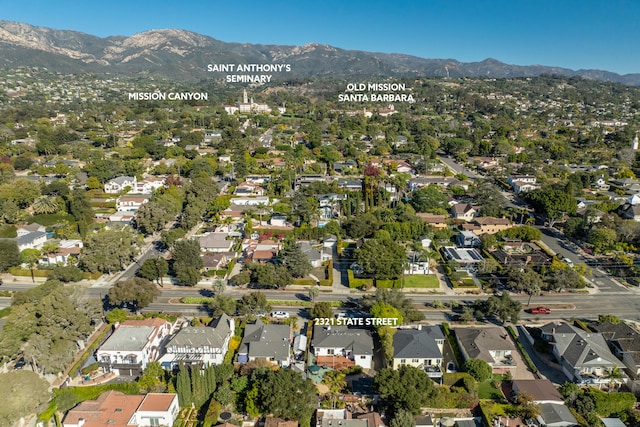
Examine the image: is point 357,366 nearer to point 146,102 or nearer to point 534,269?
point 534,269

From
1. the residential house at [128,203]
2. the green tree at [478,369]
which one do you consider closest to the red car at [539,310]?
the green tree at [478,369]

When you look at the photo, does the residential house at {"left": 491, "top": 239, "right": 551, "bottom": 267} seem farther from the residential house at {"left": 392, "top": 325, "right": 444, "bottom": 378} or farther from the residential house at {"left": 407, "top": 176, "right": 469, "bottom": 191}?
the residential house at {"left": 407, "top": 176, "right": 469, "bottom": 191}

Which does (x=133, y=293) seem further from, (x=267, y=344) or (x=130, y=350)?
(x=267, y=344)

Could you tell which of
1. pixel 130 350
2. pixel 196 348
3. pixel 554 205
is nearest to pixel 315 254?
pixel 196 348

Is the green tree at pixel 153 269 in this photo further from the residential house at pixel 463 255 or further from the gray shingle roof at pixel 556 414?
the gray shingle roof at pixel 556 414

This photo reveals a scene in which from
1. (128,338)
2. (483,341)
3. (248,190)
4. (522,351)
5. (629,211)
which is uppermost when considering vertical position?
(248,190)

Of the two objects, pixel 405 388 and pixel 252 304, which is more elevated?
pixel 252 304
